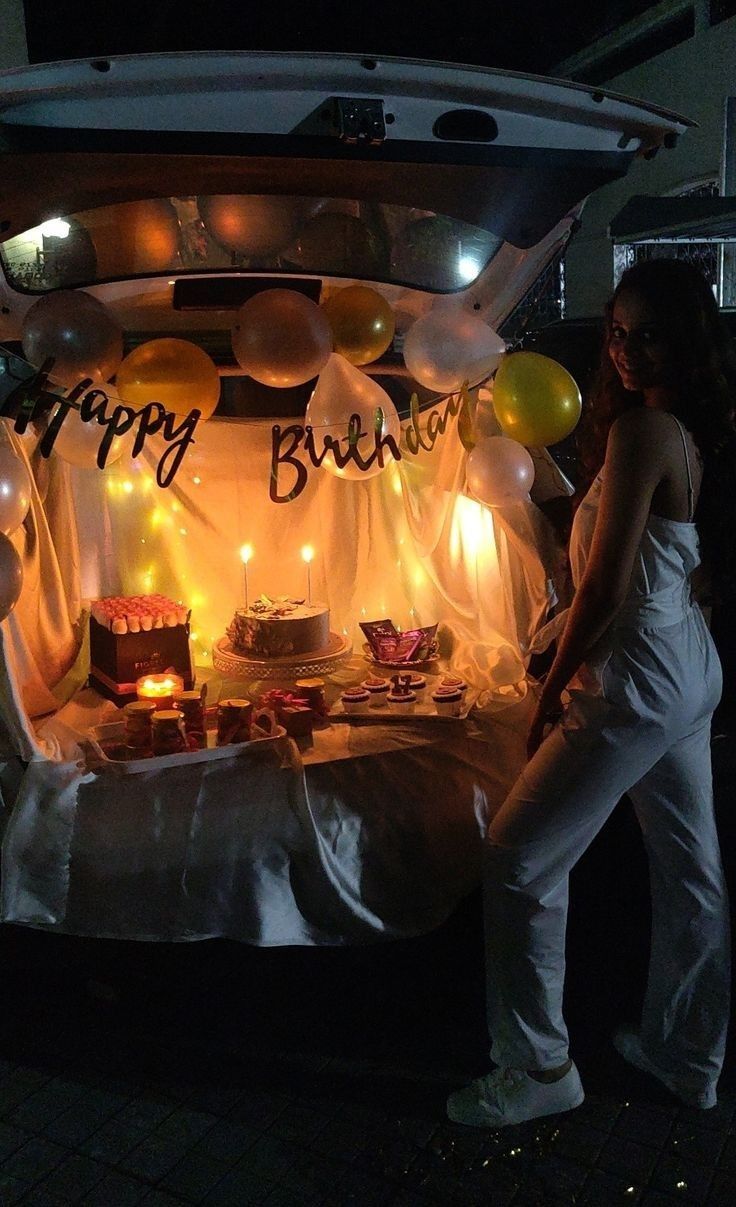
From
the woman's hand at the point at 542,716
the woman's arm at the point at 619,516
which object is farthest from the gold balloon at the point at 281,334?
the woman's hand at the point at 542,716

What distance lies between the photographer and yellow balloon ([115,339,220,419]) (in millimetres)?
3461

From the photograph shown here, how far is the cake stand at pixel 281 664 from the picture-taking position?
4.14m

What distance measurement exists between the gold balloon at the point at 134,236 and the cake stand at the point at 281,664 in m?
1.64

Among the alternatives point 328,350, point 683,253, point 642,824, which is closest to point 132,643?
point 328,350

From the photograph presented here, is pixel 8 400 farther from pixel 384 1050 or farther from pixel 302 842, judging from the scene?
pixel 384 1050

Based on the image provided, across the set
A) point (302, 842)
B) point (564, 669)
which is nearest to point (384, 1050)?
point (302, 842)

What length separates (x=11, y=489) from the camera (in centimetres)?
302

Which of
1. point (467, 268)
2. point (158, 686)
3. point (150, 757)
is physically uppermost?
point (467, 268)

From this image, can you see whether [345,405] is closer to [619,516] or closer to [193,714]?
[193,714]

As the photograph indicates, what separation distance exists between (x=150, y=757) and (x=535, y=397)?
1.79 metres

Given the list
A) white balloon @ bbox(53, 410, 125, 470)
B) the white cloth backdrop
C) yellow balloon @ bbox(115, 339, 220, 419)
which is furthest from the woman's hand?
white balloon @ bbox(53, 410, 125, 470)

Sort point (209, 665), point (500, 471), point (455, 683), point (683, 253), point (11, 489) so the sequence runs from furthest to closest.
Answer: point (683, 253) < point (209, 665) < point (455, 683) < point (500, 471) < point (11, 489)

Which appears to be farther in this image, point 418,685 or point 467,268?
point 418,685

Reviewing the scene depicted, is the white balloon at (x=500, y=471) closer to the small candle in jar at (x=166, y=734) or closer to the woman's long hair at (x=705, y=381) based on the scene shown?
the woman's long hair at (x=705, y=381)
